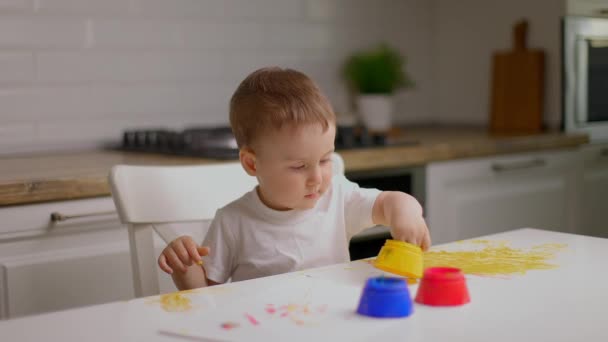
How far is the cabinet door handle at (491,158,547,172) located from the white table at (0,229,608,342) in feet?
4.85

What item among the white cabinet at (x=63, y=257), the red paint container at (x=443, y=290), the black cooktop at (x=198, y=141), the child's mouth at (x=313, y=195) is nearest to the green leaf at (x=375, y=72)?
the black cooktop at (x=198, y=141)

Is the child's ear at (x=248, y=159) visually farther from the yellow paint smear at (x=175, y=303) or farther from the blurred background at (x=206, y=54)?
the blurred background at (x=206, y=54)

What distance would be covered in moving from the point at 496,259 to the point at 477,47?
7.05 ft

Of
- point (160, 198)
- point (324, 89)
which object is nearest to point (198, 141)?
point (160, 198)

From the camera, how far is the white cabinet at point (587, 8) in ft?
9.63

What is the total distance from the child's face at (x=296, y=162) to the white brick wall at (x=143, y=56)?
1.23 metres

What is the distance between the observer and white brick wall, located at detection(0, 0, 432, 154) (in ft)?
7.79

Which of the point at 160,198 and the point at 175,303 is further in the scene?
the point at 160,198

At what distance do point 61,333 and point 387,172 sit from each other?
1564 millimetres

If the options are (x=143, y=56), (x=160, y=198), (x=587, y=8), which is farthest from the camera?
(x=587, y=8)

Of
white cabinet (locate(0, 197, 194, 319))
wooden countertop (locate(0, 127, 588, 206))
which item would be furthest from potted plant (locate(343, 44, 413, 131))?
white cabinet (locate(0, 197, 194, 319))

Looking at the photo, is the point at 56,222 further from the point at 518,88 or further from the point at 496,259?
the point at 518,88

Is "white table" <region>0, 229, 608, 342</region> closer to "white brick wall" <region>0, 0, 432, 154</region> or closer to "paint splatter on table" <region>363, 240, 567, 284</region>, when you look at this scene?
"paint splatter on table" <region>363, 240, 567, 284</region>

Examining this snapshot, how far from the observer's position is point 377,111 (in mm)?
3012
